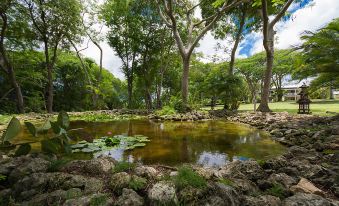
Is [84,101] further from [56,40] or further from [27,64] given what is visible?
[56,40]

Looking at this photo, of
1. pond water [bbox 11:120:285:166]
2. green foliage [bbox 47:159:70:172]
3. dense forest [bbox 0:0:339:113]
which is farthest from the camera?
dense forest [bbox 0:0:339:113]

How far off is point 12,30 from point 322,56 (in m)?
17.4

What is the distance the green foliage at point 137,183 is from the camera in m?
2.08

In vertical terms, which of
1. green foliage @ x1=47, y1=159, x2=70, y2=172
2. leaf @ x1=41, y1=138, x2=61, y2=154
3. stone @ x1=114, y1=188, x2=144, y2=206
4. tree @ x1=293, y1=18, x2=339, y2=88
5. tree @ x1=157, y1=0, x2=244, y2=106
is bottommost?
stone @ x1=114, y1=188, x2=144, y2=206

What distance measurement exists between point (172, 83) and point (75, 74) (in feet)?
44.1

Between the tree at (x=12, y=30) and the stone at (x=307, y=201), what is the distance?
15.9 meters

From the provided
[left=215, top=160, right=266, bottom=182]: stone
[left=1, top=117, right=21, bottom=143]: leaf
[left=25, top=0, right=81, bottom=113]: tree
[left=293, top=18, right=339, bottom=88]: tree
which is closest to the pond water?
[left=215, top=160, right=266, bottom=182]: stone

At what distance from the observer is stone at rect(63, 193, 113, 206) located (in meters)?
1.79

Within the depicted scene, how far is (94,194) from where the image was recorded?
1.96m

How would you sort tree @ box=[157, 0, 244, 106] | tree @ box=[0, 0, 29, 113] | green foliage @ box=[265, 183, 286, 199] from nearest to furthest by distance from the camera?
green foliage @ box=[265, 183, 286, 199] < tree @ box=[157, 0, 244, 106] < tree @ box=[0, 0, 29, 113]

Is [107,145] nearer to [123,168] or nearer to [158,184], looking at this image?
[123,168]

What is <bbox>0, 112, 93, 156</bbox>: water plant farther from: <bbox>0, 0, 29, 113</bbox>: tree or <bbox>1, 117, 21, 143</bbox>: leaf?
<bbox>0, 0, 29, 113</bbox>: tree

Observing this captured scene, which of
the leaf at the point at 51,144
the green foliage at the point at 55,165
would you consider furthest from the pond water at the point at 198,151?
the leaf at the point at 51,144

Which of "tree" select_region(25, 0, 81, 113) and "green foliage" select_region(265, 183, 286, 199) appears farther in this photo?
"tree" select_region(25, 0, 81, 113)
